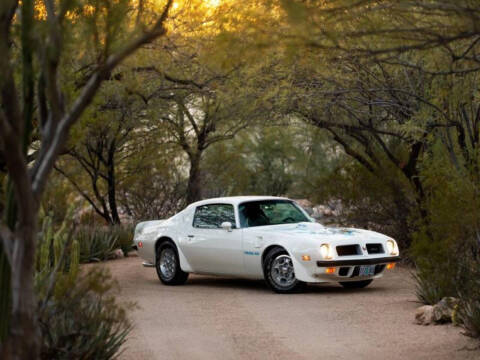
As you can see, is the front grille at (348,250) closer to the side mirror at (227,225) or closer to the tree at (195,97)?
the side mirror at (227,225)

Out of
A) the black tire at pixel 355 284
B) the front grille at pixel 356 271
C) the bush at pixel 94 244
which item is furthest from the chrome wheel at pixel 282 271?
the bush at pixel 94 244

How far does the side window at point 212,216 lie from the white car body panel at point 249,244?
0.08 meters

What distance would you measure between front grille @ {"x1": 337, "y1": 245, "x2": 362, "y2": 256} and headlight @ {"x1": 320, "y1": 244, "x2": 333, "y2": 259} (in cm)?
21

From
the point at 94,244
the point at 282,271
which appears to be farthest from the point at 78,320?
the point at 94,244

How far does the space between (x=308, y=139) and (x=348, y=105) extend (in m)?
15.6

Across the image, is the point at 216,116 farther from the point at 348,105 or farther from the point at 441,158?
the point at 441,158

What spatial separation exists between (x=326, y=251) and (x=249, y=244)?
4.53 ft

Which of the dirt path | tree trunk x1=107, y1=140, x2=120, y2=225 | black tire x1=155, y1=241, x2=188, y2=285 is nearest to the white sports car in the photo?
black tire x1=155, y1=241, x2=188, y2=285

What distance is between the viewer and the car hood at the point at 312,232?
1444 cm

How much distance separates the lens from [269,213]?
51.7ft

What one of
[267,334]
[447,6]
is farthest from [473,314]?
[447,6]

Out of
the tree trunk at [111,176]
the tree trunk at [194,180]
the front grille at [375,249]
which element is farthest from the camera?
the tree trunk at [194,180]

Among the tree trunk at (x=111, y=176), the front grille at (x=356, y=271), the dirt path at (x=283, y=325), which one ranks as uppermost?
the tree trunk at (x=111, y=176)

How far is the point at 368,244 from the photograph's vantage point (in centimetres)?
1474
